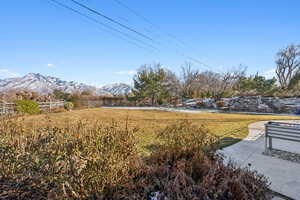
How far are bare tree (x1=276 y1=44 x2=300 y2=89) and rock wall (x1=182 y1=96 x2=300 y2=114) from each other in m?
11.3

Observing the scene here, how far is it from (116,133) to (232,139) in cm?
442

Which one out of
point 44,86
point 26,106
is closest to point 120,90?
point 44,86

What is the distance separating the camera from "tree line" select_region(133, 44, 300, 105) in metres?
24.9

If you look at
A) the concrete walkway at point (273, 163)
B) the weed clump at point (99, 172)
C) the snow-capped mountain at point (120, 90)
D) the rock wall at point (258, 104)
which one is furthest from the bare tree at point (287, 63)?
the weed clump at point (99, 172)

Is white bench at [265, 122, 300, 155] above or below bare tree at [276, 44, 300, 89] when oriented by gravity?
below

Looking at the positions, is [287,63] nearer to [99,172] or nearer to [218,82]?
[218,82]

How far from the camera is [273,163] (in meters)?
3.23

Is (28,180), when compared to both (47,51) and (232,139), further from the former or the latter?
(47,51)

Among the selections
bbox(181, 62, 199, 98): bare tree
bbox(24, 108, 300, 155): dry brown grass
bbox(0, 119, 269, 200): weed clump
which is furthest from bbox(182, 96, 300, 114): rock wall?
bbox(0, 119, 269, 200): weed clump

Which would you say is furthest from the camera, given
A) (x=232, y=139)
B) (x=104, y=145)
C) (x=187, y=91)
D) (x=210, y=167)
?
(x=187, y=91)

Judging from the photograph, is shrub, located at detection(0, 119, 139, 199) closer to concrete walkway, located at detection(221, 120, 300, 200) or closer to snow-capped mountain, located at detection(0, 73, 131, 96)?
concrete walkway, located at detection(221, 120, 300, 200)

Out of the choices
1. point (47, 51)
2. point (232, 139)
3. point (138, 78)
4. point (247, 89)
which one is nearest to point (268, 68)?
point (247, 89)

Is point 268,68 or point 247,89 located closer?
point 247,89

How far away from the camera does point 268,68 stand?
92.5ft
